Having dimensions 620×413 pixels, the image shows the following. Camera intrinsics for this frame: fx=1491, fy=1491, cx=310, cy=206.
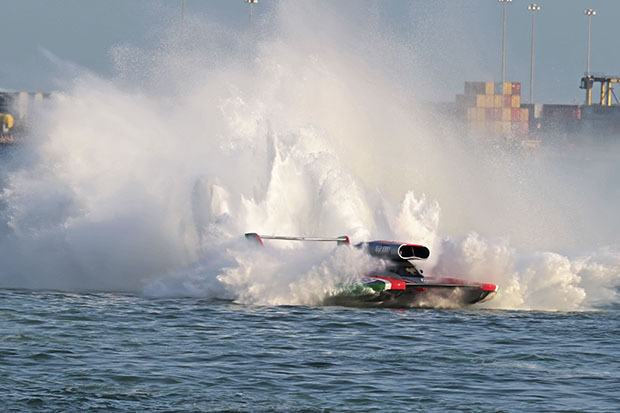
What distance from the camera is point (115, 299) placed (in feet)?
107

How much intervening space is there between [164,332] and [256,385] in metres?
5.17

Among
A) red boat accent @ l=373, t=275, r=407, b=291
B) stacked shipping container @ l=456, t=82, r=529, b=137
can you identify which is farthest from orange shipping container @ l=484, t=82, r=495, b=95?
red boat accent @ l=373, t=275, r=407, b=291

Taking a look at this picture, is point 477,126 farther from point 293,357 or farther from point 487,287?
point 293,357

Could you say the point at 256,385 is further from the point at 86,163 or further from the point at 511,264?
the point at 86,163

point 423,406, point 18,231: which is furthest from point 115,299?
point 423,406

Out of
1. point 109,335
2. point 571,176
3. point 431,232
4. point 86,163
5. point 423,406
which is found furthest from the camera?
point 571,176

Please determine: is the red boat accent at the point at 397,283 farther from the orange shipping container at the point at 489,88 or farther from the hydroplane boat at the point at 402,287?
the orange shipping container at the point at 489,88

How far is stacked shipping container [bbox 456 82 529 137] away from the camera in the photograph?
14688 cm

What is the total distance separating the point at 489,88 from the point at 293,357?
125600mm

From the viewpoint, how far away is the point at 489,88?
149000 mm

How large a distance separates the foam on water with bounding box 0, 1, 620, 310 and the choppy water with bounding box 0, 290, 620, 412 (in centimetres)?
132

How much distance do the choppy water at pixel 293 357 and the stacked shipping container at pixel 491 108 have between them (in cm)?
11475

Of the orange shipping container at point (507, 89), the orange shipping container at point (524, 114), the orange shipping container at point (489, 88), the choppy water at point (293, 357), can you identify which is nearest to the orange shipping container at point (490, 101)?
the orange shipping container at point (489, 88)

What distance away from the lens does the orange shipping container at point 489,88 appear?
14868cm
